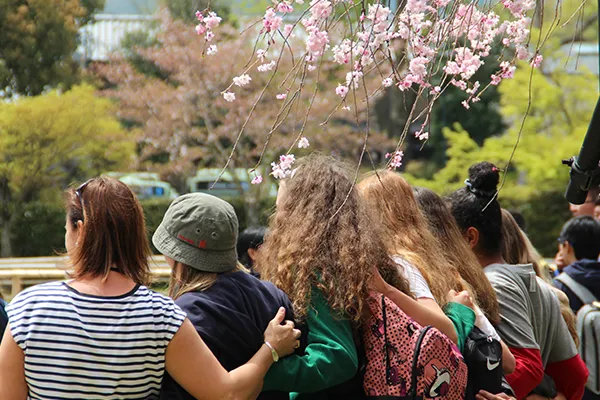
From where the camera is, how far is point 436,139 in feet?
74.1

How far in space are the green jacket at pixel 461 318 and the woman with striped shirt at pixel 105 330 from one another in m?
0.77

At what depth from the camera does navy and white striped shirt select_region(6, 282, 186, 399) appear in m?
1.94

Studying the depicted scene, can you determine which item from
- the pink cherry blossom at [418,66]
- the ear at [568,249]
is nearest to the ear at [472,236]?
the pink cherry blossom at [418,66]

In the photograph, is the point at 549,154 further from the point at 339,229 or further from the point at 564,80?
the point at 339,229

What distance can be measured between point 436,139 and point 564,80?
5508mm

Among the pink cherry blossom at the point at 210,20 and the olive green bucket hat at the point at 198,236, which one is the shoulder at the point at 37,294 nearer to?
the olive green bucket hat at the point at 198,236

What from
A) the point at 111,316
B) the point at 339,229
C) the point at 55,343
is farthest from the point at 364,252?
the point at 55,343

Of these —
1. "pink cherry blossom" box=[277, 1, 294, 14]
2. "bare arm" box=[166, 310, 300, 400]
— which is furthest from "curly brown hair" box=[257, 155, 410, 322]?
"pink cherry blossom" box=[277, 1, 294, 14]

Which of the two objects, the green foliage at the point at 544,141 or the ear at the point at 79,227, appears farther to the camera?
the green foliage at the point at 544,141

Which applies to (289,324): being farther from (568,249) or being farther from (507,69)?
(568,249)

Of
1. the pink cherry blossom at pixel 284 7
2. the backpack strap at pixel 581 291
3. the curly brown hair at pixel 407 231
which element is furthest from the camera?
the backpack strap at pixel 581 291

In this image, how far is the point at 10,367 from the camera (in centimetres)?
195

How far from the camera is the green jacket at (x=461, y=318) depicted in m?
2.56

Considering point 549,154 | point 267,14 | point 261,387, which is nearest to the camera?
point 261,387
